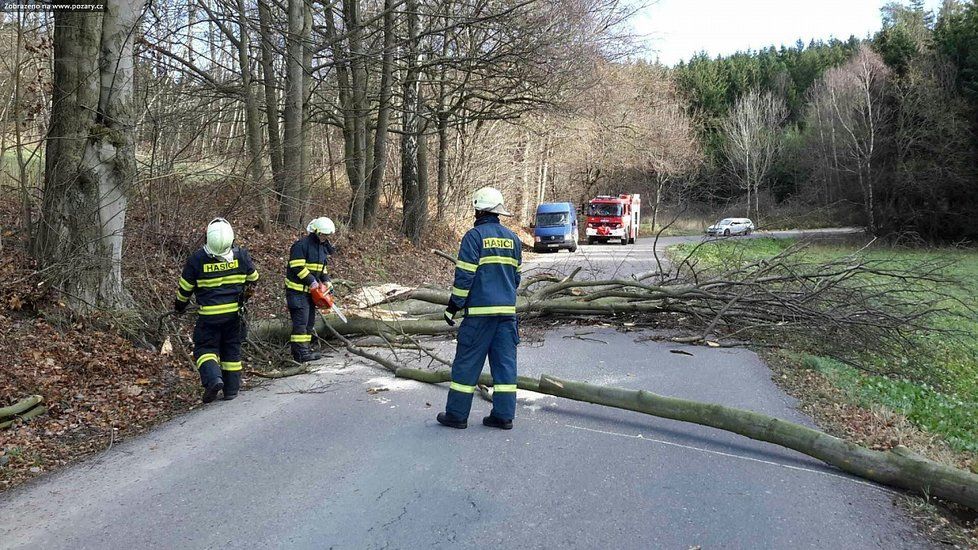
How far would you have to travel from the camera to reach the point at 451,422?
550 cm

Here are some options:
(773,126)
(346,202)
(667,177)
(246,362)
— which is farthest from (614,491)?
(773,126)

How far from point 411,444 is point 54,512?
2261 mm

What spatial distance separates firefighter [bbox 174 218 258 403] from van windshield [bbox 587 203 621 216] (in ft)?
102

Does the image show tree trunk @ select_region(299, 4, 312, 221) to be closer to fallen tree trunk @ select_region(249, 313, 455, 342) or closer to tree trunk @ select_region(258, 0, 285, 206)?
tree trunk @ select_region(258, 0, 285, 206)

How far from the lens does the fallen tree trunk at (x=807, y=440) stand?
4184 mm

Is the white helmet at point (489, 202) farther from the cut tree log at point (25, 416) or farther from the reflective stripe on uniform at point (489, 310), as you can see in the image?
the cut tree log at point (25, 416)

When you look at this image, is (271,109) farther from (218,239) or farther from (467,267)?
(467,267)

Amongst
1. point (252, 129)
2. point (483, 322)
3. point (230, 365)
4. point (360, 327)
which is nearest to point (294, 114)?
point (252, 129)

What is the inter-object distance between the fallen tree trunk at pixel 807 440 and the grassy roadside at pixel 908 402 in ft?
0.50

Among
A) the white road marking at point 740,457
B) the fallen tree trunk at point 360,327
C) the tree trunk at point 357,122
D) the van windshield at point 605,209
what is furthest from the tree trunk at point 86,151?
the van windshield at point 605,209

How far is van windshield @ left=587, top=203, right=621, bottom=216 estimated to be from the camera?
36.0 meters

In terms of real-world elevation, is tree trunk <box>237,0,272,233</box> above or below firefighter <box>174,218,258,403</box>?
above

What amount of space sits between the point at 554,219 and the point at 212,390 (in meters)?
26.6

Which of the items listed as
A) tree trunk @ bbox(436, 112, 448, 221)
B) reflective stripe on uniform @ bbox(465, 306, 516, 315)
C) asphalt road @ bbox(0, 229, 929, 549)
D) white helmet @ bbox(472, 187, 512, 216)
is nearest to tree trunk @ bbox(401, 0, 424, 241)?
tree trunk @ bbox(436, 112, 448, 221)
